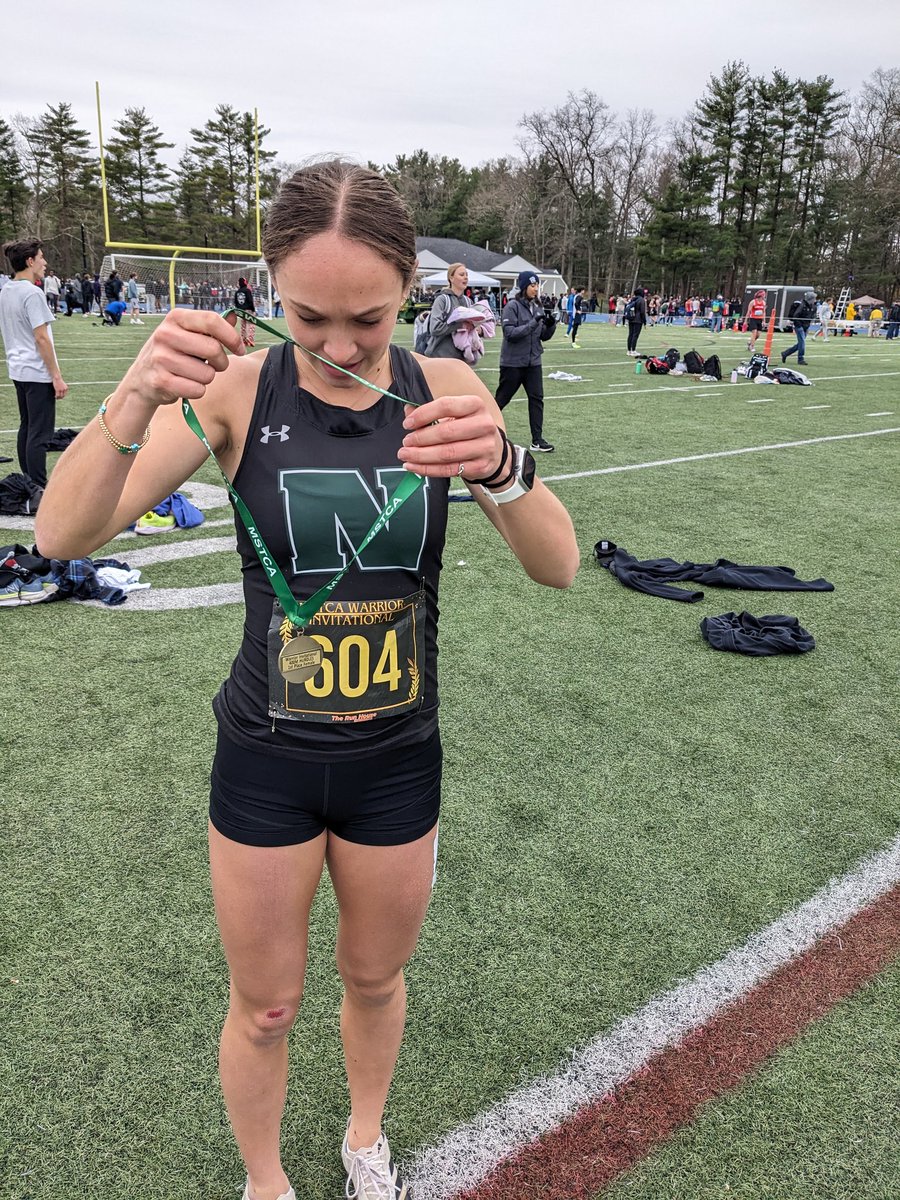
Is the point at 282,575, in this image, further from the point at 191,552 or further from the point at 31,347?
the point at 31,347

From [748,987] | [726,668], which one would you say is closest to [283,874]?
[748,987]

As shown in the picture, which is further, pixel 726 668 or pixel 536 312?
pixel 536 312

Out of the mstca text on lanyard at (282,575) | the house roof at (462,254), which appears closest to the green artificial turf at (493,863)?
the mstca text on lanyard at (282,575)

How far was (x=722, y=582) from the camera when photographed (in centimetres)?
598

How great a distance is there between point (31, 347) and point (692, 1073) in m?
7.00

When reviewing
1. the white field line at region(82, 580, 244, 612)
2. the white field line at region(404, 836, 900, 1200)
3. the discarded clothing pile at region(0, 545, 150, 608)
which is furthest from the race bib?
the discarded clothing pile at region(0, 545, 150, 608)

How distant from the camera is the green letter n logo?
4.70ft

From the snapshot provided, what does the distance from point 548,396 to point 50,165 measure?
61.3 meters

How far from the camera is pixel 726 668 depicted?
4.77 m

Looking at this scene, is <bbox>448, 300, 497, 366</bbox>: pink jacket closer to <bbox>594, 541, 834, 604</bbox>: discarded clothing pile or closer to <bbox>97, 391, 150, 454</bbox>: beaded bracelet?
<bbox>594, 541, 834, 604</bbox>: discarded clothing pile

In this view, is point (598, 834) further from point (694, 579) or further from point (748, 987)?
point (694, 579)

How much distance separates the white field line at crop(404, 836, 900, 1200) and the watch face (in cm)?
167

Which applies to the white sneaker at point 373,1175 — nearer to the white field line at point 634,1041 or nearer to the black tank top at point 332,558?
the white field line at point 634,1041

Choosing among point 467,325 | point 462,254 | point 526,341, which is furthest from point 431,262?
point 467,325
